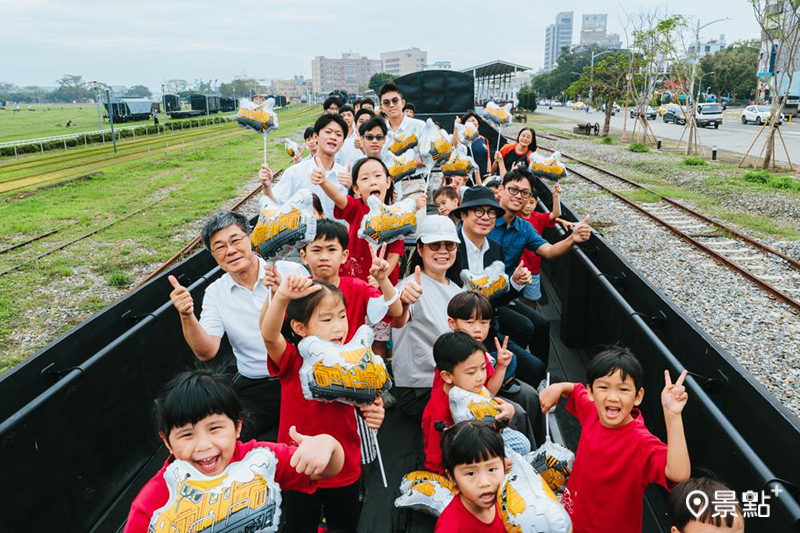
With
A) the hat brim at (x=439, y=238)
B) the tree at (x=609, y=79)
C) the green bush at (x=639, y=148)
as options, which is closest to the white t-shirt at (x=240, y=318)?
the hat brim at (x=439, y=238)

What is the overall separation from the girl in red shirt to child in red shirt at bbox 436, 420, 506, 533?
567cm

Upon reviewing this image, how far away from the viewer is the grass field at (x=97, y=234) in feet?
27.6

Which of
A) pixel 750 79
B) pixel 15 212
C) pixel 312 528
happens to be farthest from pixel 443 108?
pixel 750 79

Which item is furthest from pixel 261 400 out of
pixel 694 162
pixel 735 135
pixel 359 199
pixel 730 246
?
pixel 735 135

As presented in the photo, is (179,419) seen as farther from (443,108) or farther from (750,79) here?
(750,79)

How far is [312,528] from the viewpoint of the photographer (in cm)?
266

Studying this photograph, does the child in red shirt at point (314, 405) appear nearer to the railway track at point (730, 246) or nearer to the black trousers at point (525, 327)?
the black trousers at point (525, 327)

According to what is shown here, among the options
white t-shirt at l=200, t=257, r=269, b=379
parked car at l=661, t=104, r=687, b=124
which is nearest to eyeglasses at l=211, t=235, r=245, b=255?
white t-shirt at l=200, t=257, r=269, b=379

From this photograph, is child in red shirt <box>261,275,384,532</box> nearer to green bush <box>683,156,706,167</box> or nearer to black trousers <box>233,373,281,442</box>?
black trousers <box>233,373,281,442</box>

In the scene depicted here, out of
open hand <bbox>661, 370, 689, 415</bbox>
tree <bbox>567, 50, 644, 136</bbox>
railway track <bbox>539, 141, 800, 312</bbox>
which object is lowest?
railway track <bbox>539, 141, 800, 312</bbox>

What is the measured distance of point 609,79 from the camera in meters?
35.8

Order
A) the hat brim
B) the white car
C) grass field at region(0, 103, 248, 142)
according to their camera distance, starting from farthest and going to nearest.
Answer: grass field at region(0, 103, 248, 142), the white car, the hat brim

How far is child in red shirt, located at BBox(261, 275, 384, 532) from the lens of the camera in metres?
2.34

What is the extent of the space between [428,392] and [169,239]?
10.4 m
